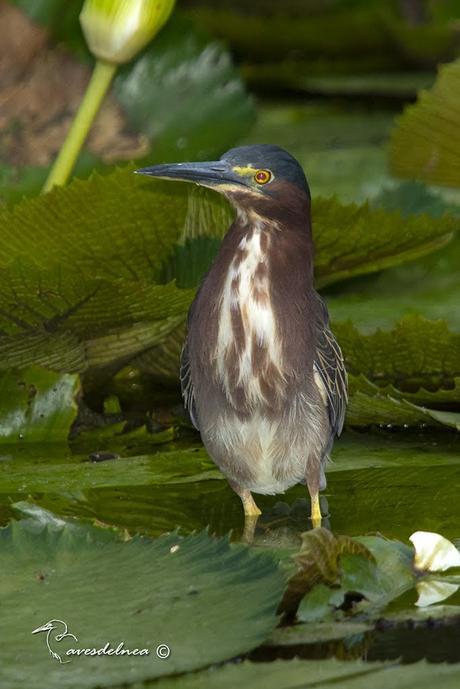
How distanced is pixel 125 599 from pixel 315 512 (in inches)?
33.9

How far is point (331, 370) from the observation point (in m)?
3.32

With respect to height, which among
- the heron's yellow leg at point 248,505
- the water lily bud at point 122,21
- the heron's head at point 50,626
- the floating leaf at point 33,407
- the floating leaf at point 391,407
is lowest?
the heron's yellow leg at point 248,505

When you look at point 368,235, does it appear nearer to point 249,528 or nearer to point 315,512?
point 315,512

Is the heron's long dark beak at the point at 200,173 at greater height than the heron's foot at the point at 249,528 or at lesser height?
greater

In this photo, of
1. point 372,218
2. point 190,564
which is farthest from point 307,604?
point 372,218

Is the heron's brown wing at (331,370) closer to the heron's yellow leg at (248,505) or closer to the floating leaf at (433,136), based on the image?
the heron's yellow leg at (248,505)

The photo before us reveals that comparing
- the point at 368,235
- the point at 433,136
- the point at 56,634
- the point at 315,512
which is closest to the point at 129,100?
the point at 433,136

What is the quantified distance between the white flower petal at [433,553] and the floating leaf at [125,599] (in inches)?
13.9

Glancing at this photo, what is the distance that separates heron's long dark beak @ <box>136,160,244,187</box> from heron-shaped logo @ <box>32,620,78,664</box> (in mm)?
1146

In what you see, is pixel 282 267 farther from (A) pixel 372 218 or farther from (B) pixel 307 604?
(B) pixel 307 604

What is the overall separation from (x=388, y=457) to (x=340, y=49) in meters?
3.65

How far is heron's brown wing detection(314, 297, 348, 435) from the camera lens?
330cm

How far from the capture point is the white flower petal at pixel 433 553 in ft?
8.73

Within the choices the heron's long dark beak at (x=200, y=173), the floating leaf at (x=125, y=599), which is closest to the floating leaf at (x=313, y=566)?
the floating leaf at (x=125, y=599)
